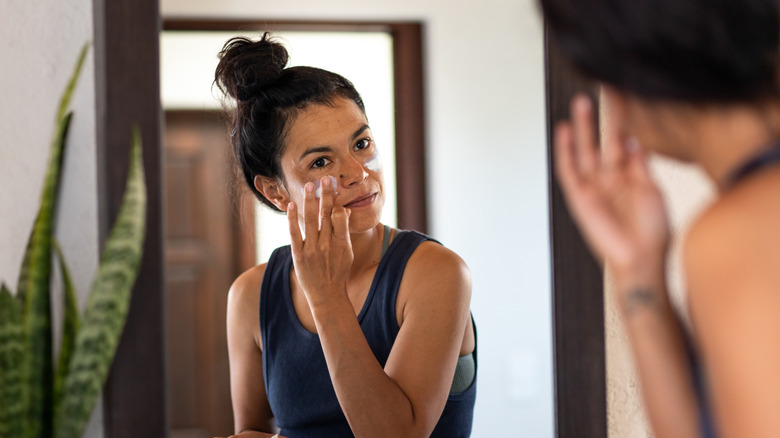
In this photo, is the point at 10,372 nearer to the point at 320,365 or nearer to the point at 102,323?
the point at 102,323

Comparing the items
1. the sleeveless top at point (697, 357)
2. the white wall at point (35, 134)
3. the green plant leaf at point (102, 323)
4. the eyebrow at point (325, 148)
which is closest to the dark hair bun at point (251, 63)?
the eyebrow at point (325, 148)

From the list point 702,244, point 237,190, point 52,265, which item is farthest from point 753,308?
point 237,190

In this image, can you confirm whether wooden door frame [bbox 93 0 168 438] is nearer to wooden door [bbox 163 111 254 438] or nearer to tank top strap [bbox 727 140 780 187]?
wooden door [bbox 163 111 254 438]

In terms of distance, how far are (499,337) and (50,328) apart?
0.57 m

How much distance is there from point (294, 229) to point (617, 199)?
48 cm

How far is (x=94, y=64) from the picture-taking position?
716 mm

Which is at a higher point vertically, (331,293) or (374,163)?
(374,163)

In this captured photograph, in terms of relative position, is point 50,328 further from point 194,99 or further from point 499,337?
point 499,337

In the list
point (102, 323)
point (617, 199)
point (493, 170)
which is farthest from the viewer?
point (493, 170)

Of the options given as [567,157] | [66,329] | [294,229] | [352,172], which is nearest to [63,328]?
[66,329]

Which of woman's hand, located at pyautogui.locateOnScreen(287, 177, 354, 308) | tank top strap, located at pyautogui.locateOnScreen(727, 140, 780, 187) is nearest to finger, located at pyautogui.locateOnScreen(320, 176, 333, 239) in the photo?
woman's hand, located at pyautogui.locateOnScreen(287, 177, 354, 308)

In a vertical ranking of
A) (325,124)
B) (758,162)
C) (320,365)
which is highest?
(325,124)

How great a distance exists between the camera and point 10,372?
625mm

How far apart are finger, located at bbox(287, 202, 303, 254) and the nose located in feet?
0.25
